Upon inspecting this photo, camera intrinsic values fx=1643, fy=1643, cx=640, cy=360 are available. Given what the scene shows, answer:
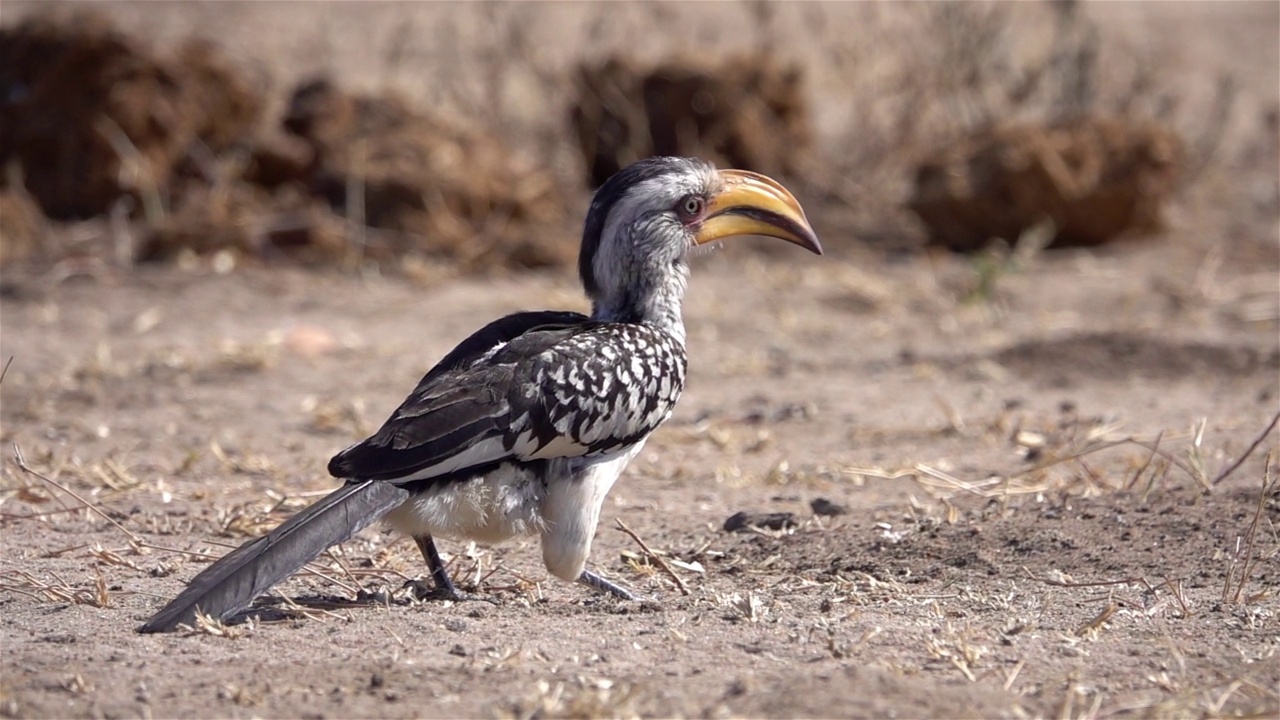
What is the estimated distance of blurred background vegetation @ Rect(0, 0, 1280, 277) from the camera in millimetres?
9797

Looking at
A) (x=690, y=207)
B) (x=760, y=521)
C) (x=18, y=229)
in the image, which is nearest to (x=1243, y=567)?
(x=760, y=521)

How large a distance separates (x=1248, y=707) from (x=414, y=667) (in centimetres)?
175

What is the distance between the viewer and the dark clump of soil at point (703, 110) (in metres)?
10.7

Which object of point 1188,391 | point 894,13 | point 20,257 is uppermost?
point 894,13

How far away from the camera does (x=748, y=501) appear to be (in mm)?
5535

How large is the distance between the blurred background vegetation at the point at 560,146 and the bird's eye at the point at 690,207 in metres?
4.83

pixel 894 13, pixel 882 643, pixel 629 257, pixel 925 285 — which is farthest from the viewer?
pixel 894 13

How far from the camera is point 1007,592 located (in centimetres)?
428

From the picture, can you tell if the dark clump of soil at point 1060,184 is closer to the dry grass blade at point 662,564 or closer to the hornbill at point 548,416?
the hornbill at point 548,416

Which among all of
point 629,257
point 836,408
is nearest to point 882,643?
point 629,257

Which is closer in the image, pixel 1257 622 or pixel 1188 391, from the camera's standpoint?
pixel 1257 622

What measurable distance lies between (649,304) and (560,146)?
6.77 meters

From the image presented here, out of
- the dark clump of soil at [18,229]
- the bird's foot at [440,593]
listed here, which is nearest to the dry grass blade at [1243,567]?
the bird's foot at [440,593]

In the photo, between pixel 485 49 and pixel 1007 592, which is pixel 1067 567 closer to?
pixel 1007 592
